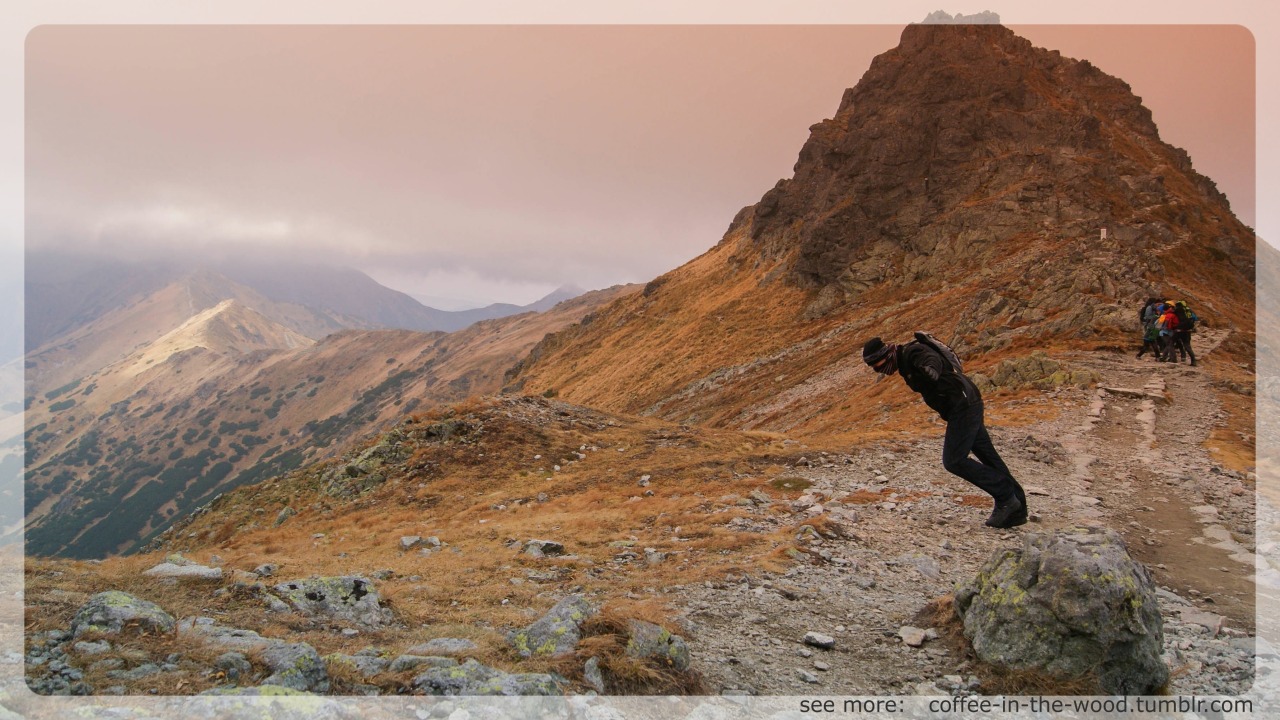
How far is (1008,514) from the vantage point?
10.5 m

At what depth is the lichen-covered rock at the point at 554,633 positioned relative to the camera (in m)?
6.18

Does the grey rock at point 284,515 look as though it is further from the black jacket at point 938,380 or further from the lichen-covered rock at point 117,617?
the black jacket at point 938,380

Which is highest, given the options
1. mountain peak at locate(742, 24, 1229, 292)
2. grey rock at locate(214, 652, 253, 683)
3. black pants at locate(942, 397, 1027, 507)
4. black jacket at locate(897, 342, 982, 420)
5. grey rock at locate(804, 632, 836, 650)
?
mountain peak at locate(742, 24, 1229, 292)

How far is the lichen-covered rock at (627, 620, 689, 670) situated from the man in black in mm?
5698

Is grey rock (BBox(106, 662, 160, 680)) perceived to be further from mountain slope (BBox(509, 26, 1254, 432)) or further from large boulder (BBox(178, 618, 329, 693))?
mountain slope (BBox(509, 26, 1254, 432))

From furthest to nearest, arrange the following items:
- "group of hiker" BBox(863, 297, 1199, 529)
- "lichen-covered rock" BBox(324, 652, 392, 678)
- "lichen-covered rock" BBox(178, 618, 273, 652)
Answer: "group of hiker" BBox(863, 297, 1199, 529)
"lichen-covered rock" BBox(178, 618, 273, 652)
"lichen-covered rock" BBox(324, 652, 392, 678)

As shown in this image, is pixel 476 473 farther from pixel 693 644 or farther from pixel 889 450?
pixel 693 644

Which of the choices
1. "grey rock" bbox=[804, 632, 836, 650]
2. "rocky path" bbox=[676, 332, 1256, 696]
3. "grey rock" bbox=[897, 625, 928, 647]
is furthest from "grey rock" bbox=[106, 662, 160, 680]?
"grey rock" bbox=[897, 625, 928, 647]

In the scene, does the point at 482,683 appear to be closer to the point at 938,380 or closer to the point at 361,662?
the point at 361,662

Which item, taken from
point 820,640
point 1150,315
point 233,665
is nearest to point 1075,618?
point 820,640

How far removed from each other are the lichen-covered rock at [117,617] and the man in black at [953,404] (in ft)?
31.6

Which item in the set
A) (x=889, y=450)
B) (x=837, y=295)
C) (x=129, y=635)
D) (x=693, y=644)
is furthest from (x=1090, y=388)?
(x=837, y=295)

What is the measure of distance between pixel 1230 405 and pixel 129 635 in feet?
101

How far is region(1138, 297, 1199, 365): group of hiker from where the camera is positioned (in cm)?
2741
